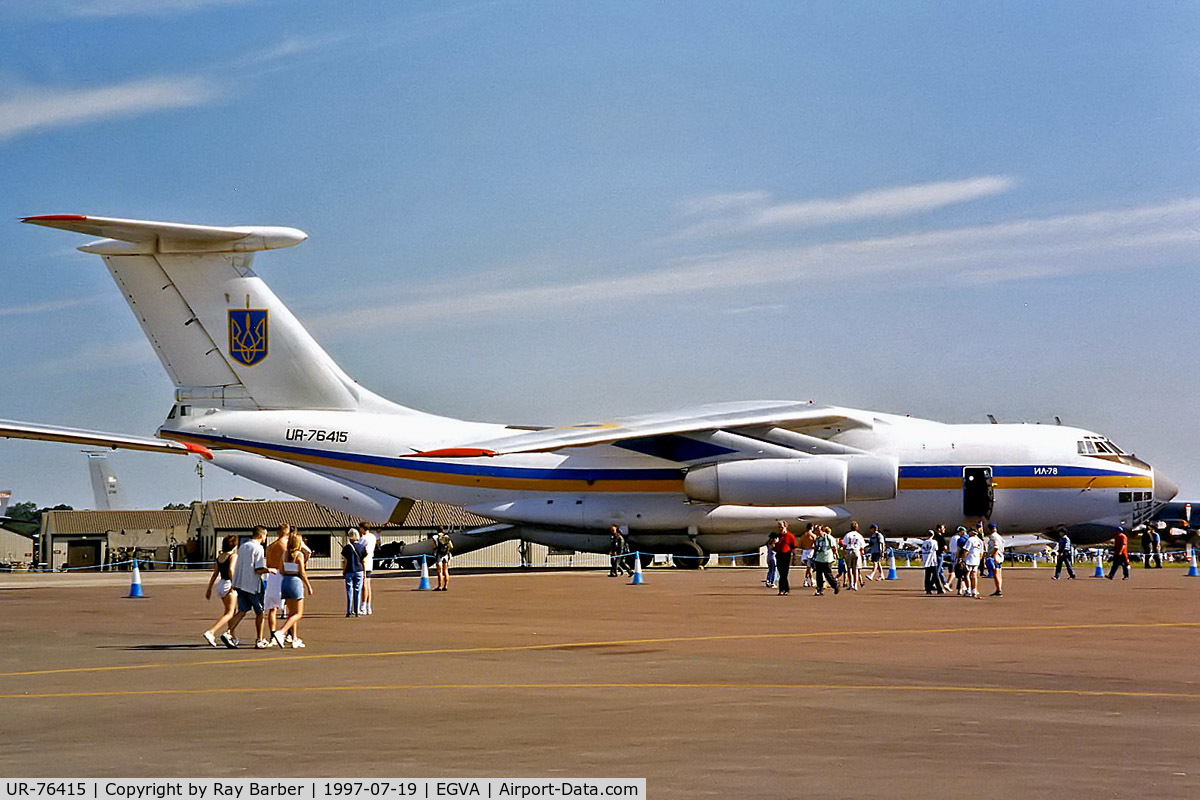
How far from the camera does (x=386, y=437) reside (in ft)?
112

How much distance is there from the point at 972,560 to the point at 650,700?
53.3ft

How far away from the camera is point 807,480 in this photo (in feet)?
106

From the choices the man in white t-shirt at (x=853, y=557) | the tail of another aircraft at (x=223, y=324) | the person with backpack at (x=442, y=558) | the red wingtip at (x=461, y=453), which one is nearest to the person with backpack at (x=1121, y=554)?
the man in white t-shirt at (x=853, y=557)

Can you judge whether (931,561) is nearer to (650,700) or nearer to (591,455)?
(591,455)

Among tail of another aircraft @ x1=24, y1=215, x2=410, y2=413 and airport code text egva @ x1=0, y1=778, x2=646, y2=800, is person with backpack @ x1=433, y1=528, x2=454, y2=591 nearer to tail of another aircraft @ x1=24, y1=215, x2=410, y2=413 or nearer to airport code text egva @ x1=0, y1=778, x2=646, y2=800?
tail of another aircraft @ x1=24, y1=215, x2=410, y2=413

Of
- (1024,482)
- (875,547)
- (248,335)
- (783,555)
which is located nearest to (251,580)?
(783,555)

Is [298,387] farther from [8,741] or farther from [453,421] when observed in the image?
[8,741]

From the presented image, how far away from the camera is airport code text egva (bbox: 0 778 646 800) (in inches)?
261

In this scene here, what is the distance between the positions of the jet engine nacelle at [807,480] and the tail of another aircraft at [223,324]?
9.13 m

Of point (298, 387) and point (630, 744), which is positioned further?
point (298, 387)

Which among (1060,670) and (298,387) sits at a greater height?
(298,387)

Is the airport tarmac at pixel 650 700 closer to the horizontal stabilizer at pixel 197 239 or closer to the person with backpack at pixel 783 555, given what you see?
the person with backpack at pixel 783 555

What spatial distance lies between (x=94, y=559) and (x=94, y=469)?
217 inches

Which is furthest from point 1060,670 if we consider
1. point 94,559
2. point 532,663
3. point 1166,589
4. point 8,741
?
point 94,559
